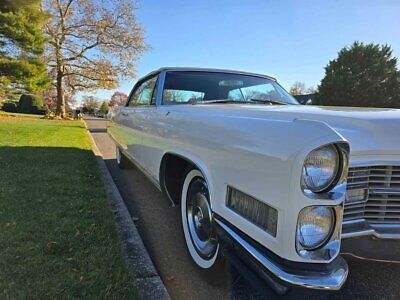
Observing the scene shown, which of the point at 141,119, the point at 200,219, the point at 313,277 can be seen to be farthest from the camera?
the point at 141,119

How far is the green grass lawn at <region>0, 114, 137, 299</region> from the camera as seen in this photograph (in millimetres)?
2096

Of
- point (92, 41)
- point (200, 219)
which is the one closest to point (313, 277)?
point (200, 219)

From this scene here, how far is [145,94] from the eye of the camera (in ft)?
13.6

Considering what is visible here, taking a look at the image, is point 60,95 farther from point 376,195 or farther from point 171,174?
point 376,195

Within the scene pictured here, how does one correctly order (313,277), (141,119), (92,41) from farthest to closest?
(92,41)
(141,119)
(313,277)

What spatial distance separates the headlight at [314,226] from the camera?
Answer: 1.40 m

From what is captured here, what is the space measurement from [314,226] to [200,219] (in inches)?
49.2

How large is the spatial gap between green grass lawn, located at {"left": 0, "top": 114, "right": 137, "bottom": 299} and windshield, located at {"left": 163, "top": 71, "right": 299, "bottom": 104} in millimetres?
1507

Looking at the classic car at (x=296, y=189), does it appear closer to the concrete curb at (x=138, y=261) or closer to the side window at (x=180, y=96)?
the concrete curb at (x=138, y=261)

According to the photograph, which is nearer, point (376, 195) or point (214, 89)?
point (376, 195)

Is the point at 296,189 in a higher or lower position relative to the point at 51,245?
higher

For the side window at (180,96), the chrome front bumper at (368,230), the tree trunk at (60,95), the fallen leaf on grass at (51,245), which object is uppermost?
the tree trunk at (60,95)

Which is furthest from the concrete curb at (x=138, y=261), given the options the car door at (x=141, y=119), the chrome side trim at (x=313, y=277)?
the chrome side trim at (x=313, y=277)

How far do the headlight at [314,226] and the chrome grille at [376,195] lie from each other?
30 centimetres
